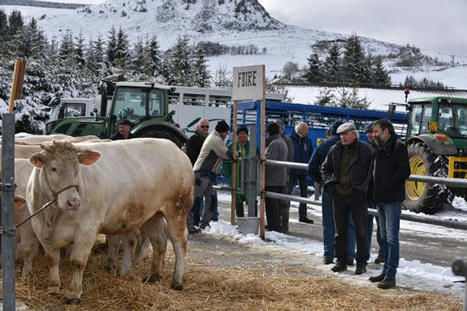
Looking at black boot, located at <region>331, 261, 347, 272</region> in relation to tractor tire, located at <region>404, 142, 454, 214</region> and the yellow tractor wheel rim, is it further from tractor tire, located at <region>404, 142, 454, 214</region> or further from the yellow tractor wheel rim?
the yellow tractor wheel rim

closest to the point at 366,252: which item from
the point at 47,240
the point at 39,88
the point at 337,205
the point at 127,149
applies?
the point at 337,205

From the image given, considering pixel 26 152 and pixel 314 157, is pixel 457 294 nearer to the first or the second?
pixel 314 157

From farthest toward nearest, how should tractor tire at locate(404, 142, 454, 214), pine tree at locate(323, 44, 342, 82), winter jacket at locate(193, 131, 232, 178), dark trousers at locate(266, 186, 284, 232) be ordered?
pine tree at locate(323, 44, 342, 82) < tractor tire at locate(404, 142, 454, 214) < dark trousers at locate(266, 186, 284, 232) < winter jacket at locate(193, 131, 232, 178)

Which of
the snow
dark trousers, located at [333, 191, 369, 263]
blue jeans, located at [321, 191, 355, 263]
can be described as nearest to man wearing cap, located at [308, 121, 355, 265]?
blue jeans, located at [321, 191, 355, 263]

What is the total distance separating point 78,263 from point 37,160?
1032 millimetres

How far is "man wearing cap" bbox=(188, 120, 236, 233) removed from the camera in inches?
495

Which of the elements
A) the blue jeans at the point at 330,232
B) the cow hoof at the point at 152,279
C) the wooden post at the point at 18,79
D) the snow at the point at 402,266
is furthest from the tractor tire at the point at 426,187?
the wooden post at the point at 18,79

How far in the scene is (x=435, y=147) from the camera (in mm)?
16703

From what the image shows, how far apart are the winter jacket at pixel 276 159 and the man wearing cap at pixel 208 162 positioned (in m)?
0.82

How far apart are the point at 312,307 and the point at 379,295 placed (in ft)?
3.58

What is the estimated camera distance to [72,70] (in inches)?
1688

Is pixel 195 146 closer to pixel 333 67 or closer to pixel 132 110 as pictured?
pixel 132 110

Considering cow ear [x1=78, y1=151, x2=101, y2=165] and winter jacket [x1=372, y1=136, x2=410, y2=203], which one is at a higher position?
cow ear [x1=78, y1=151, x2=101, y2=165]

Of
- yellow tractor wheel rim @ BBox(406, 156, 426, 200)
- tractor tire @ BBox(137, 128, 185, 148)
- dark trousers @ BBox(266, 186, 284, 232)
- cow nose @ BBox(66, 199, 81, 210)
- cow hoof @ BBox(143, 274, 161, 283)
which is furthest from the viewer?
tractor tire @ BBox(137, 128, 185, 148)
